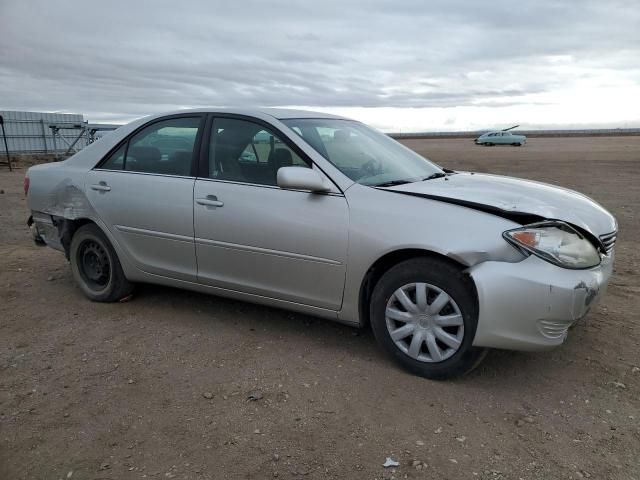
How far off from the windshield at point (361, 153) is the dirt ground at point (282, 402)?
47.4 inches

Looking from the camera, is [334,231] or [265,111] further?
[265,111]

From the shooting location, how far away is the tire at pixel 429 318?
3.19m

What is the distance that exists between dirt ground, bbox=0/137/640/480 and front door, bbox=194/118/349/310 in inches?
18.3

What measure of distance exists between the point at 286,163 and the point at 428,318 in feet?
4.78

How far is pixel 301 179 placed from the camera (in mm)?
3531

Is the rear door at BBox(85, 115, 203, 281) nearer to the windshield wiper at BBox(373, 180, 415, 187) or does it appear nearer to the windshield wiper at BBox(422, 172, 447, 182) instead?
the windshield wiper at BBox(373, 180, 415, 187)

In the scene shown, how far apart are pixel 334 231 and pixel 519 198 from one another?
3.93ft

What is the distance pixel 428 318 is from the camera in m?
3.31

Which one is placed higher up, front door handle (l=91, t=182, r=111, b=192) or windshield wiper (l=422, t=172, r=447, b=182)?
windshield wiper (l=422, t=172, r=447, b=182)

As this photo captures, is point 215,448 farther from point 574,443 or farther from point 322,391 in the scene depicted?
point 574,443

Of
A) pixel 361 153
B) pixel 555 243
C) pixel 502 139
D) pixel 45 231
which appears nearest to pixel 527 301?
pixel 555 243

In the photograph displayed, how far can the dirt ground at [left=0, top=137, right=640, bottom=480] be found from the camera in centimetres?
264

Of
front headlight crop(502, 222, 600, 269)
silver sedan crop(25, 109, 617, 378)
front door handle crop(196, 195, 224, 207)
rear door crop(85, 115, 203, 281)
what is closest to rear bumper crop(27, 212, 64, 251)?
silver sedan crop(25, 109, 617, 378)

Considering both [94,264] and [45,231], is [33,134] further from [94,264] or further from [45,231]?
[94,264]
